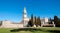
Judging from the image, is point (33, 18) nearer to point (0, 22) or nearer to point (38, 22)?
point (38, 22)

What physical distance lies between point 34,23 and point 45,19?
3307 centimetres

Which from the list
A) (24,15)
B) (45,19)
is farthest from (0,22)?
(45,19)

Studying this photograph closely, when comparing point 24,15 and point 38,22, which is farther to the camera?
point 24,15

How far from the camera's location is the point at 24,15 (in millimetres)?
128500

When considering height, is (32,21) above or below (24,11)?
below

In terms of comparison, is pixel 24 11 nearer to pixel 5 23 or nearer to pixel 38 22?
pixel 5 23

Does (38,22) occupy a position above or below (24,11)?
below

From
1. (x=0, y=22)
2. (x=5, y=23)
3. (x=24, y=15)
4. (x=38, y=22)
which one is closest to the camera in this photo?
(x=38, y=22)

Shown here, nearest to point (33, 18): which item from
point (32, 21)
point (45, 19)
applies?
point (32, 21)

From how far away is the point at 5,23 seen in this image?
110 metres

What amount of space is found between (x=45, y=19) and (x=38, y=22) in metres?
34.6

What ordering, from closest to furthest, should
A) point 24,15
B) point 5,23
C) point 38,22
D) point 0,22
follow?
point 38,22 → point 5,23 → point 0,22 → point 24,15

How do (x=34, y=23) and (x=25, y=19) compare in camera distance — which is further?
(x=25, y=19)

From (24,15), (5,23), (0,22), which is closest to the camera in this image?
(5,23)
